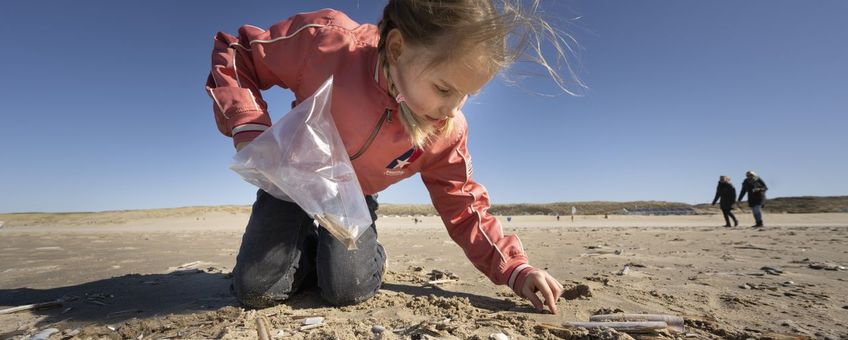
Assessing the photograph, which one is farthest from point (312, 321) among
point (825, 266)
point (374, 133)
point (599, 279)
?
point (825, 266)

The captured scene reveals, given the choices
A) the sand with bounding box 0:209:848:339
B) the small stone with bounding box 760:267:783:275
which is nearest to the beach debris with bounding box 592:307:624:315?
the sand with bounding box 0:209:848:339

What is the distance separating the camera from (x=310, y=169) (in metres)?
1.62

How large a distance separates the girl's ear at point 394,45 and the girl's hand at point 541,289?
121 cm

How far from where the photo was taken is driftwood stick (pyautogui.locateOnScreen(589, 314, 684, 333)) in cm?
155

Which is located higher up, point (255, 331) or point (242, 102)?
point (242, 102)

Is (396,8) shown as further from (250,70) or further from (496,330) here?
(496,330)

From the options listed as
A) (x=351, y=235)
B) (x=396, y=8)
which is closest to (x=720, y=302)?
(x=351, y=235)

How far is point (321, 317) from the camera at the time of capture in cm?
175

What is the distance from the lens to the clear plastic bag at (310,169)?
4.94 ft

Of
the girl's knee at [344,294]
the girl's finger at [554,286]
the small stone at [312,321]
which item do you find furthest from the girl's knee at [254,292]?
the girl's finger at [554,286]

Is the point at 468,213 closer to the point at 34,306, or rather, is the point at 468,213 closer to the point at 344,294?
the point at 344,294

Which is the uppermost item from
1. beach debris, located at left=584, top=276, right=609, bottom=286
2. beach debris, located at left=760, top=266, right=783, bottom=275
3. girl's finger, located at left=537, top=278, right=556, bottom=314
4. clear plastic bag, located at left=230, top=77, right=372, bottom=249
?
clear plastic bag, located at left=230, top=77, right=372, bottom=249

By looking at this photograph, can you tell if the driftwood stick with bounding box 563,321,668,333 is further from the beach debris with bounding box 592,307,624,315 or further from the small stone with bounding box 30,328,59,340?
the small stone with bounding box 30,328,59,340

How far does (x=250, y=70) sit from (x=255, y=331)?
49.3 inches
